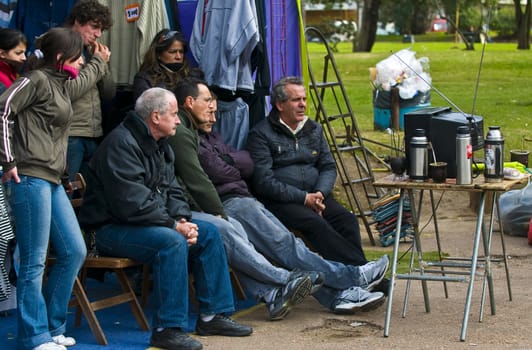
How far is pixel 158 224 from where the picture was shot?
538 centimetres

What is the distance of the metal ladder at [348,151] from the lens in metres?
8.63

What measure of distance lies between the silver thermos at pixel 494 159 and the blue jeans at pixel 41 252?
219 centimetres

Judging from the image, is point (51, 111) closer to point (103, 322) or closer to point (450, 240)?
point (103, 322)

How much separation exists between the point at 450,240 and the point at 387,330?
10.9ft

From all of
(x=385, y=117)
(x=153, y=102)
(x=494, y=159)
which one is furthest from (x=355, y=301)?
(x=385, y=117)

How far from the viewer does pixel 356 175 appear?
11.2 m

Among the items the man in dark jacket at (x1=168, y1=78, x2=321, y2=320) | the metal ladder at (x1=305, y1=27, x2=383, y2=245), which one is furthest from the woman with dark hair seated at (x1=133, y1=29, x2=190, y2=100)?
the metal ladder at (x1=305, y1=27, x2=383, y2=245)

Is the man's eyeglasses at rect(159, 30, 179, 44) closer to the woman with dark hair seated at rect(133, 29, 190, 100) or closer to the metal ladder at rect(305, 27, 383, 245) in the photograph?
the woman with dark hair seated at rect(133, 29, 190, 100)

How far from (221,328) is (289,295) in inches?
18.5

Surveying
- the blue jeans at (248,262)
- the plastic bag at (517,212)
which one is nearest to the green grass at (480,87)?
the plastic bag at (517,212)

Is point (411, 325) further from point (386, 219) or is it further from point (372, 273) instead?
point (386, 219)

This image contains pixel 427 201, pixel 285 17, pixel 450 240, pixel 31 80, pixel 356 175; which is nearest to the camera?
pixel 31 80

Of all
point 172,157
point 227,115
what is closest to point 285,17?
point 227,115

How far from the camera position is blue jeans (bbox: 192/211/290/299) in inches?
230
